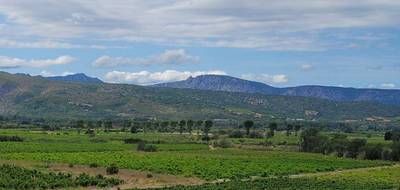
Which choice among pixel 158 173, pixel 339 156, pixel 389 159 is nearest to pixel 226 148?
pixel 339 156

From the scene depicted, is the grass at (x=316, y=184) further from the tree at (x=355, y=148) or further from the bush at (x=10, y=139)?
the bush at (x=10, y=139)

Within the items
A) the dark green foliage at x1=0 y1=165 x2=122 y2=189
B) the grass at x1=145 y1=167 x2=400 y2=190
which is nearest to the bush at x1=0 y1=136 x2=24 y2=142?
the dark green foliage at x1=0 y1=165 x2=122 y2=189

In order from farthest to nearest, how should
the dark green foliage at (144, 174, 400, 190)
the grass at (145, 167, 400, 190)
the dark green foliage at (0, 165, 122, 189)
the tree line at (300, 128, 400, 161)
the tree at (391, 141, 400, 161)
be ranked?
the tree line at (300, 128, 400, 161)
the tree at (391, 141, 400, 161)
the grass at (145, 167, 400, 190)
the dark green foliage at (144, 174, 400, 190)
the dark green foliage at (0, 165, 122, 189)

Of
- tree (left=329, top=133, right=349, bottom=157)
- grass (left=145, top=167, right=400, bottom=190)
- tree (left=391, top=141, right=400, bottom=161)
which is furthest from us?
tree (left=329, top=133, right=349, bottom=157)

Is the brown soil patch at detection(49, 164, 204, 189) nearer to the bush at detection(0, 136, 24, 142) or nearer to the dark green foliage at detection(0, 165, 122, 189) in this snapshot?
the dark green foliage at detection(0, 165, 122, 189)

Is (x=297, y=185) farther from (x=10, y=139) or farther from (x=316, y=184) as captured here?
(x=10, y=139)

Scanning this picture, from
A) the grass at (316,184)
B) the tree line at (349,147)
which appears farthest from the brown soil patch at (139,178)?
the tree line at (349,147)

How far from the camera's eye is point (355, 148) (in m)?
133

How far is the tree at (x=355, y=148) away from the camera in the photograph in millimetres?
131913

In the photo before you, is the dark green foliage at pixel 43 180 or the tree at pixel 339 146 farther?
the tree at pixel 339 146

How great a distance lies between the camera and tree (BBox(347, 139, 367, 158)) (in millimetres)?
131913

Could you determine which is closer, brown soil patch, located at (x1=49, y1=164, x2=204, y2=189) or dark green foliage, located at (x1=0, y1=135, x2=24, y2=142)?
brown soil patch, located at (x1=49, y1=164, x2=204, y2=189)

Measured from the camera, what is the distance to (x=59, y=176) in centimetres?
6719

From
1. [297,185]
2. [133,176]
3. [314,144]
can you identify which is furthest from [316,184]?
[314,144]
